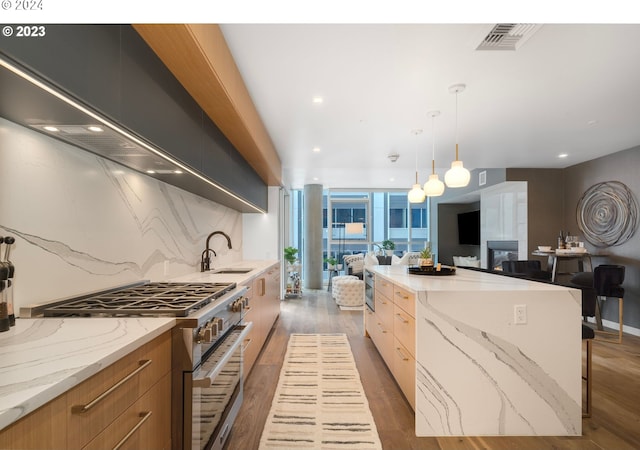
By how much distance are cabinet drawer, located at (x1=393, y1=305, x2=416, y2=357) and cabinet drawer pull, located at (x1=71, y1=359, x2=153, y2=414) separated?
1.54m

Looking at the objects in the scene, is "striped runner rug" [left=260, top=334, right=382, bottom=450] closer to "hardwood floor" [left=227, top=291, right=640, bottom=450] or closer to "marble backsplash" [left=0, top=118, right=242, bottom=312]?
"hardwood floor" [left=227, top=291, right=640, bottom=450]

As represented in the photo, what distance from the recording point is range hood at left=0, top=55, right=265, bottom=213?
36.5 inches

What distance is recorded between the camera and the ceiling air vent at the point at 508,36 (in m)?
1.85

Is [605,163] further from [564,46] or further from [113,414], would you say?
[113,414]

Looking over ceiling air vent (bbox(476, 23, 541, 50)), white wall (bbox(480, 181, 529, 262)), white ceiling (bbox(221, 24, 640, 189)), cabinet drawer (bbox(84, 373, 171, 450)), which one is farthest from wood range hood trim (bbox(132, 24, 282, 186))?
white wall (bbox(480, 181, 529, 262))

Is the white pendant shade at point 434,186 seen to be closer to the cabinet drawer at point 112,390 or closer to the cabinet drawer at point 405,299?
the cabinet drawer at point 405,299

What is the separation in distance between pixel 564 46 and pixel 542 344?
191 cm

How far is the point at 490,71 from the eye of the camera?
2.42 meters

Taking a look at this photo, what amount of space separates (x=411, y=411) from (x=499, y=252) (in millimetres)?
5392

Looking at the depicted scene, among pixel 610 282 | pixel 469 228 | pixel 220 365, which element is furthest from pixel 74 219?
pixel 469 228

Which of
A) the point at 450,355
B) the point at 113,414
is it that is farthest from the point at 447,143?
the point at 113,414

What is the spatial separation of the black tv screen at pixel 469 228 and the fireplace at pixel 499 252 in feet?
4.01

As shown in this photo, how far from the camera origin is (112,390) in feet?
2.96

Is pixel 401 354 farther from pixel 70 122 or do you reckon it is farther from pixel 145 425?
pixel 70 122
